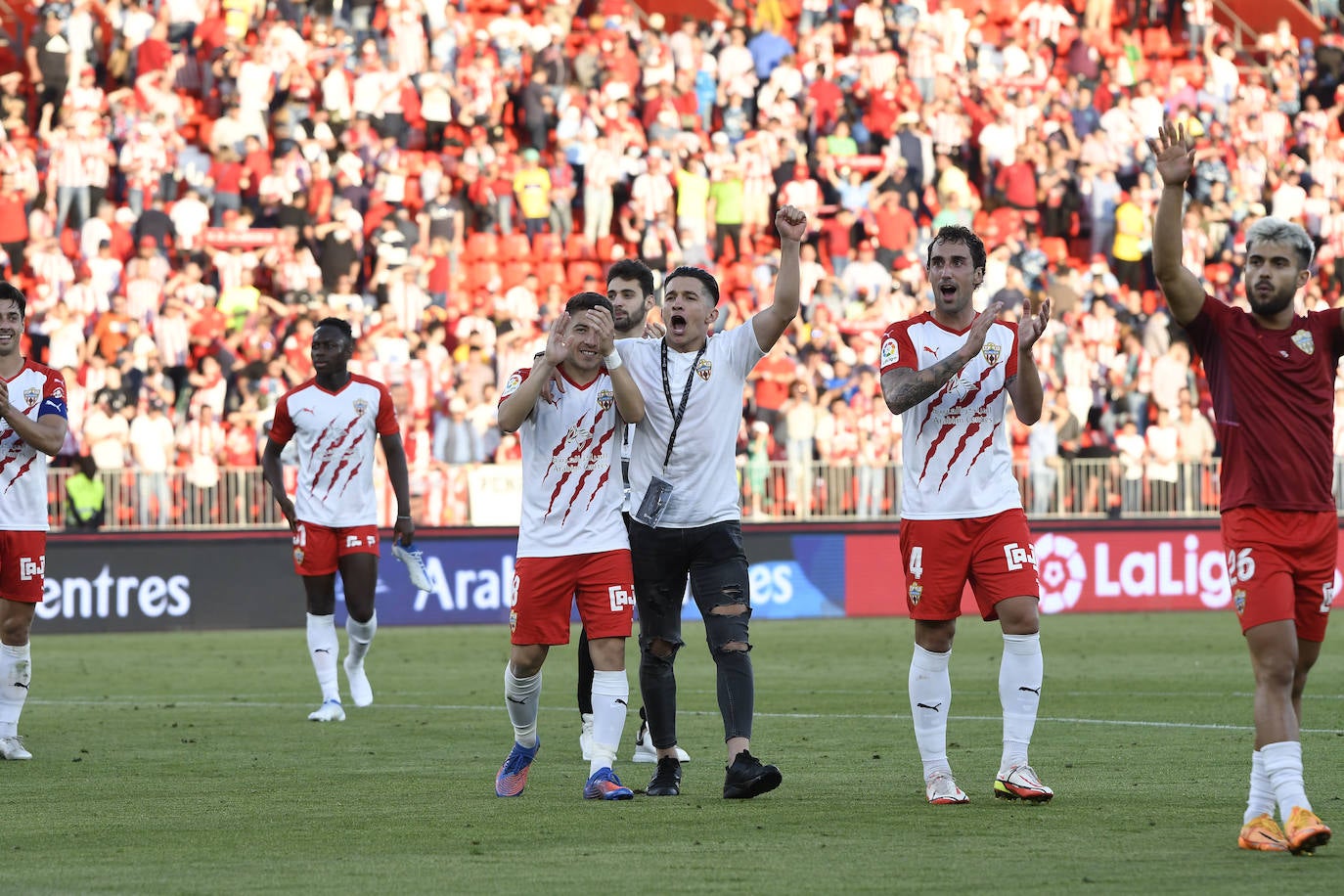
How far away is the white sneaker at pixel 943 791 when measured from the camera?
9211mm

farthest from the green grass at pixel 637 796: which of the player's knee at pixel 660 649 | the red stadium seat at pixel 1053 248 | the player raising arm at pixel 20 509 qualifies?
the red stadium seat at pixel 1053 248

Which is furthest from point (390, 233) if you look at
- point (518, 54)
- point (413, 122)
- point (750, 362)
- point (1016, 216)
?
point (750, 362)

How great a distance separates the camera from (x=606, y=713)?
31.0ft

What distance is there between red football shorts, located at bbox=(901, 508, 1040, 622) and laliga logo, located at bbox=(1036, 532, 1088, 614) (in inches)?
661

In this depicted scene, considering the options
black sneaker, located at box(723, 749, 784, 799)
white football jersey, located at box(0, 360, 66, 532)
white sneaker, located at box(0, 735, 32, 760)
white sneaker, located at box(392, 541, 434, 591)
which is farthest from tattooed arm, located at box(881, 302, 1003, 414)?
white sneaker, located at box(392, 541, 434, 591)

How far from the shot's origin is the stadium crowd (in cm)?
2605

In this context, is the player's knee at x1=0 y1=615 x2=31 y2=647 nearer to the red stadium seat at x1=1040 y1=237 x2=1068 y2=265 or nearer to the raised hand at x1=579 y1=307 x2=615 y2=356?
the raised hand at x1=579 y1=307 x2=615 y2=356

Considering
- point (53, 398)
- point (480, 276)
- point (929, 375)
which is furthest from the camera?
point (480, 276)

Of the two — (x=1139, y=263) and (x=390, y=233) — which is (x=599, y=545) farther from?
(x=1139, y=263)

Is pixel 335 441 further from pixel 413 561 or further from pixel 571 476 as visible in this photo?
pixel 571 476

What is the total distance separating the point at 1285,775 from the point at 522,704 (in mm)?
3555

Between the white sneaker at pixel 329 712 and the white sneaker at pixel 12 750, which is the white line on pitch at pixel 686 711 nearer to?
the white sneaker at pixel 329 712

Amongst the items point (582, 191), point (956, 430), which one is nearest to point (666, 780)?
point (956, 430)

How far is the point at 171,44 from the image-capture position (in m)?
29.4
